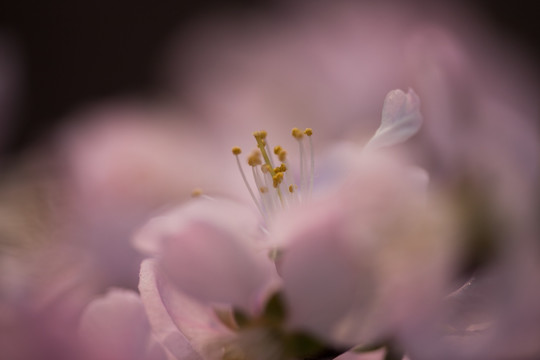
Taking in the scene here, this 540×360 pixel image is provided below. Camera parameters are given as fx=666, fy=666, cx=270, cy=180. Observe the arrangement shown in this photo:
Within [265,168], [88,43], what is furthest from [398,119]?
[88,43]

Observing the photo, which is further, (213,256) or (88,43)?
(88,43)

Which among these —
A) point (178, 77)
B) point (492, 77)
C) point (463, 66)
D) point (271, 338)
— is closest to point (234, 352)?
point (271, 338)

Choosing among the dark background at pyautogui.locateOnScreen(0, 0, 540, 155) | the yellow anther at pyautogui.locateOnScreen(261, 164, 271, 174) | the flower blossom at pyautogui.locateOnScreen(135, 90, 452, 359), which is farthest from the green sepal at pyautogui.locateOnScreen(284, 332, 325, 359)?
the dark background at pyautogui.locateOnScreen(0, 0, 540, 155)

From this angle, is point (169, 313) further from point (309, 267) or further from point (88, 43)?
point (88, 43)

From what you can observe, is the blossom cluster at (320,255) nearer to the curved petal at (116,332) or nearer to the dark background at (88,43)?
the curved petal at (116,332)

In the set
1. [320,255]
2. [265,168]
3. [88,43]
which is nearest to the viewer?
[320,255]

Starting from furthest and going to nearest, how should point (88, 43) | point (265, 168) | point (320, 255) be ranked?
point (88, 43), point (265, 168), point (320, 255)
